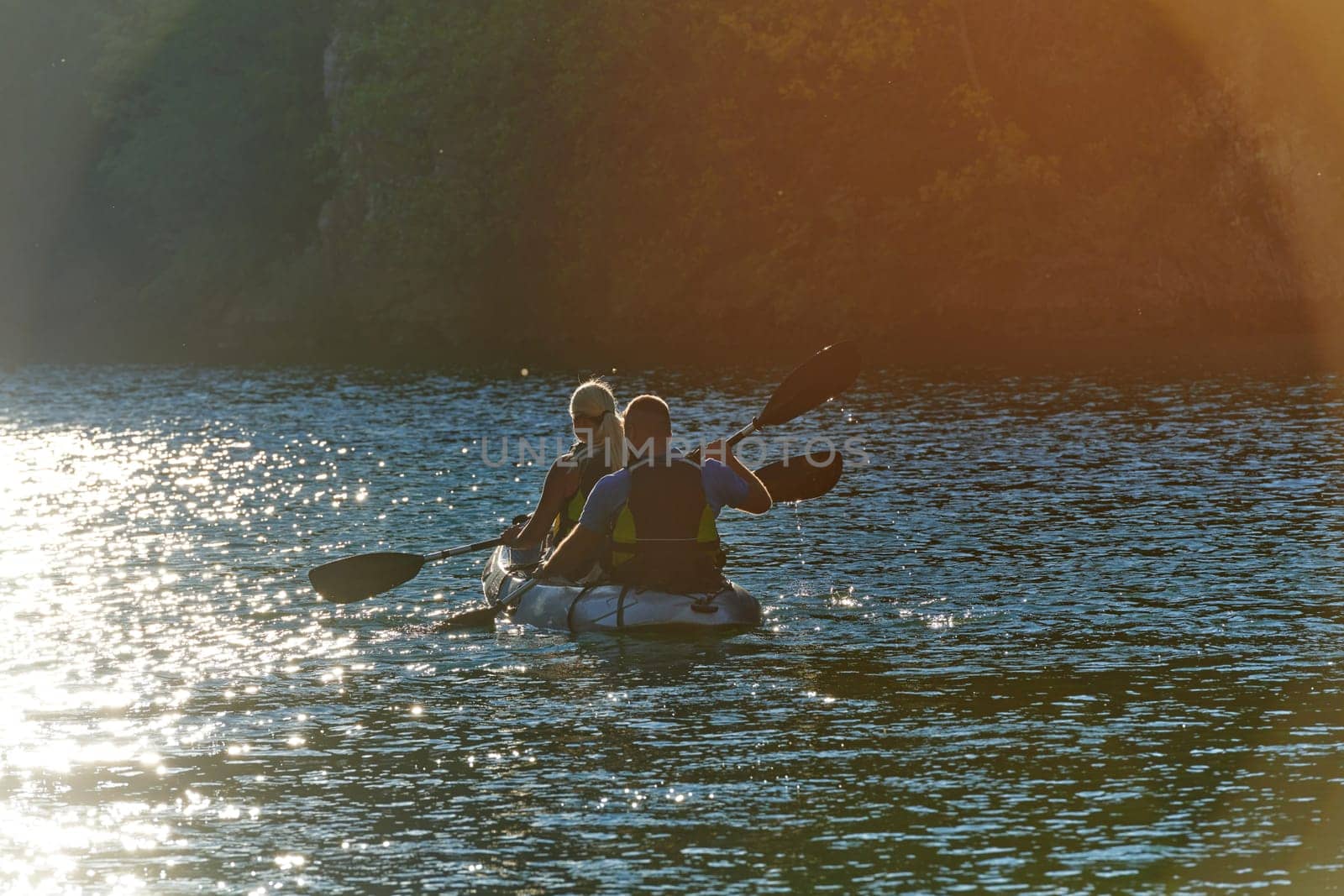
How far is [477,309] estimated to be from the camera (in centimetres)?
6184

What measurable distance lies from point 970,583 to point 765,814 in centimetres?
678

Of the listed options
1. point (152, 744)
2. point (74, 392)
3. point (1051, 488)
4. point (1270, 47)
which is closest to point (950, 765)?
point (152, 744)

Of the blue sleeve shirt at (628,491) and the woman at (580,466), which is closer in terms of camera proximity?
the blue sleeve shirt at (628,491)

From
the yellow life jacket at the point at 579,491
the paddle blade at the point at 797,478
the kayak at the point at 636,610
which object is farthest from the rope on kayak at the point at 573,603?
the paddle blade at the point at 797,478

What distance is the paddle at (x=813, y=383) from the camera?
1617cm

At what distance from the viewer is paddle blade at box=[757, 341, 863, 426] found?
16.2 meters

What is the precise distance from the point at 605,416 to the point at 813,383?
2570mm

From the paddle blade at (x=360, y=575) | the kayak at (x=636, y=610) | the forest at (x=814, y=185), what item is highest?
the forest at (x=814, y=185)

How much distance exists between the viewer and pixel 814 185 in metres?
52.8

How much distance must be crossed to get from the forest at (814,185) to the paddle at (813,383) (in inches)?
980

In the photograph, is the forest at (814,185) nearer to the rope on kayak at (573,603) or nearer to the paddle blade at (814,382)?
the paddle blade at (814,382)

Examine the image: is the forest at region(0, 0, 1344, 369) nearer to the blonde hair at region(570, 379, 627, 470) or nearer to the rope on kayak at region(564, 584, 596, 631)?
the blonde hair at region(570, 379, 627, 470)

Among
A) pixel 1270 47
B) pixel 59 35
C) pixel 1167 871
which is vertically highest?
pixel 59 35

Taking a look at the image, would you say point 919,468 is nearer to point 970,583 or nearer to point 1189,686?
point 970,583
